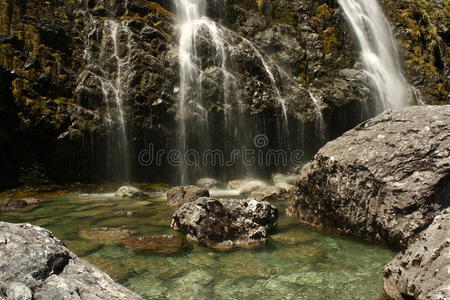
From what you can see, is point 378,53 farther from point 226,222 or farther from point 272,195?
point 226,222

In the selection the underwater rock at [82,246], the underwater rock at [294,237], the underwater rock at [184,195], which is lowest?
the underwater rock at [82,246]

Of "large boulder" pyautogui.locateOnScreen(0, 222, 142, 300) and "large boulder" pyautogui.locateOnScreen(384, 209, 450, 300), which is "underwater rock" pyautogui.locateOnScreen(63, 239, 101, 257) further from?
"large boulder" pyautogui.locateOnScreen(384, 209, 450, 300)

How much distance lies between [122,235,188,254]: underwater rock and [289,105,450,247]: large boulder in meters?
3.67

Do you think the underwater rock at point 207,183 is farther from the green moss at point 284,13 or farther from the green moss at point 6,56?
the green moss at point 284,13

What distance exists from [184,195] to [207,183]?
7.21 meters

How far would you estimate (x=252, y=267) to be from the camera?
7191 millimetres

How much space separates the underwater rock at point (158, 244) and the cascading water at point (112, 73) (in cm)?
1384

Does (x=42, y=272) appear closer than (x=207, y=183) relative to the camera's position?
Yes

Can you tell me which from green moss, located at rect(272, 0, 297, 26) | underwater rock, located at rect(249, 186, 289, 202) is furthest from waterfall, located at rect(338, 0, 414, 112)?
underwater rock, located at rect(249, 186, 289, 202)

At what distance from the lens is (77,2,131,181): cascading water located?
22.5 m

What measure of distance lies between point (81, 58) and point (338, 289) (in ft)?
71.2

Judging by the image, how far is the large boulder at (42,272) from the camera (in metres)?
3.54

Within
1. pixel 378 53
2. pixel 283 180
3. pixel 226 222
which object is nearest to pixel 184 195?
pixel 226 222

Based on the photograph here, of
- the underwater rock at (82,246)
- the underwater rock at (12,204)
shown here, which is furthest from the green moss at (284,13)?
the underwater rock at (82,246)
